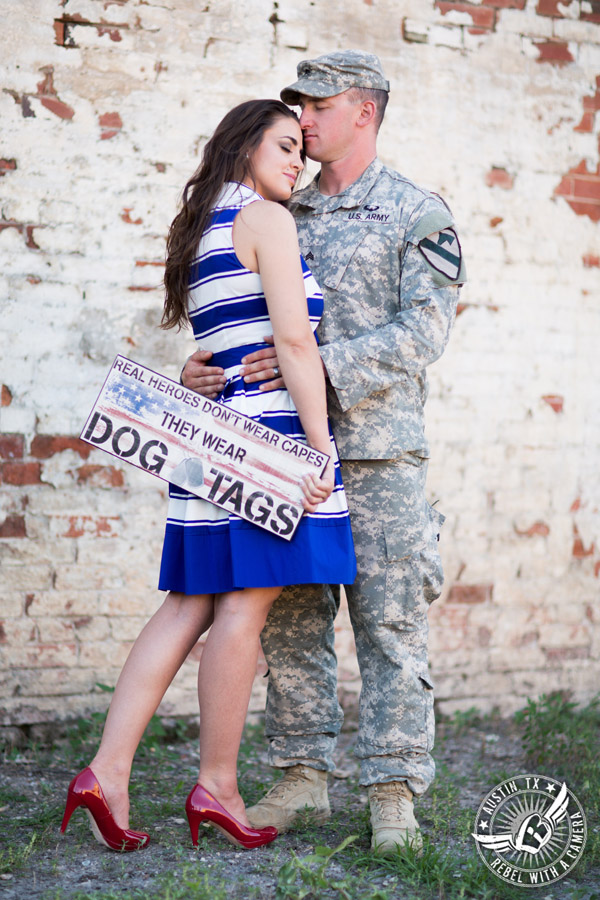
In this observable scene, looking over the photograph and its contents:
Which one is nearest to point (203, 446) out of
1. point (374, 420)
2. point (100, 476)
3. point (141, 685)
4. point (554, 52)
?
point (374, 420)

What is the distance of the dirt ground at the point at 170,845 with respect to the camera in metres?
2.15

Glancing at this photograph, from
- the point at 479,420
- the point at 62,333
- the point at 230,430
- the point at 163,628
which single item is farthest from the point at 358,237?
the point at 479,420

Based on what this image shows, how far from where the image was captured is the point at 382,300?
2.50 metres

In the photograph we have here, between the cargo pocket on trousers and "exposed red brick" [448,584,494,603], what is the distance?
5.42 ft

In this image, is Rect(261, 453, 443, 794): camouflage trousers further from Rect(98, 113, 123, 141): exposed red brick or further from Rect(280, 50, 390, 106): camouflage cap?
Rect(98, 113, 123, 141): exposed red brick

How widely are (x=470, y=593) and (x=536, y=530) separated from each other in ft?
1.46

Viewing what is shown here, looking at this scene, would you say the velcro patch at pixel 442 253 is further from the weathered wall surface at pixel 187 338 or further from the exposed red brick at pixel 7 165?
the exposed red brick at pixel 7 165

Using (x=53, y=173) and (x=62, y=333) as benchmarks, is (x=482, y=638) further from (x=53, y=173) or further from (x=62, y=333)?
(x=53, y=173)

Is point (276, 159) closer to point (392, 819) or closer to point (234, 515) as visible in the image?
point (234, 515)

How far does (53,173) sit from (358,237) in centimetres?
162

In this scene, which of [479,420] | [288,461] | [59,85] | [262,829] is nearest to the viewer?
[288,461]

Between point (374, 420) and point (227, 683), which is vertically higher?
point (374, 420)

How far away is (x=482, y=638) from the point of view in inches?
164

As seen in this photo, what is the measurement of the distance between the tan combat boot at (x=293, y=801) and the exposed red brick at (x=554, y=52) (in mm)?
3324
